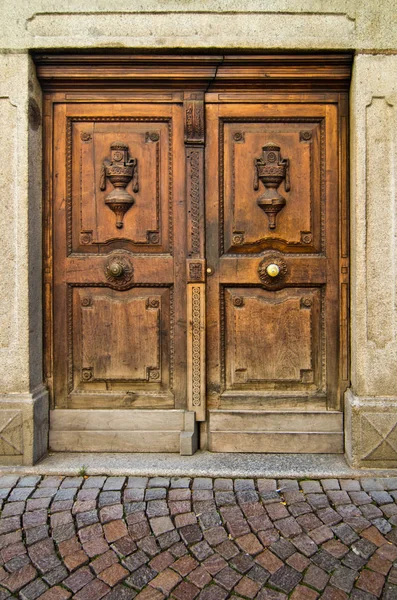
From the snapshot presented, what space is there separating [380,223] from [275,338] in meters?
1.13

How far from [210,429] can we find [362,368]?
1.21 m

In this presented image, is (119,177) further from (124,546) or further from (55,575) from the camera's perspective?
(55,575)

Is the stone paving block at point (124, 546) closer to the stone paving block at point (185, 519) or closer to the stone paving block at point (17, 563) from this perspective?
the stone paving block at point (185, 519)

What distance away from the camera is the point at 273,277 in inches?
140

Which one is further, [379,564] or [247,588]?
[379,564]

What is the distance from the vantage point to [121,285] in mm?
3584

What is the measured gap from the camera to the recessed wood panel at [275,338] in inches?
141

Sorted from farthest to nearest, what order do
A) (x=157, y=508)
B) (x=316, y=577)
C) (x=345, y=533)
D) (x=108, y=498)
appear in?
(x=108, y=498), (x=157, y=508), (x=345, y=533), (x=316, y=577)

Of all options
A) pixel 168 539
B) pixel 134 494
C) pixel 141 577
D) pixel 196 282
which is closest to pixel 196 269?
pixel 196 282

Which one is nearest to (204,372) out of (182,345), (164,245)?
(182,345)

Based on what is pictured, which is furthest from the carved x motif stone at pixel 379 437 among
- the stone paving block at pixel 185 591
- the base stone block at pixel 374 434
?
the stone paving block at pixel 185 591

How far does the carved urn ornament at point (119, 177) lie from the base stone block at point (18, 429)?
4.85 ft

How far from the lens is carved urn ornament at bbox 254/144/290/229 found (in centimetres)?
352

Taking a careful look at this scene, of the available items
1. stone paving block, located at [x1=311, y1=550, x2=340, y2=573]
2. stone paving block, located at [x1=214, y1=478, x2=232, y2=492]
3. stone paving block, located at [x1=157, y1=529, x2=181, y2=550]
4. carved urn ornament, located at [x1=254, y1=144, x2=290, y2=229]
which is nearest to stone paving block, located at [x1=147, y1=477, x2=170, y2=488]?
stone paving block, located at [x1=214, y1=478, x2=232, y2=492]
